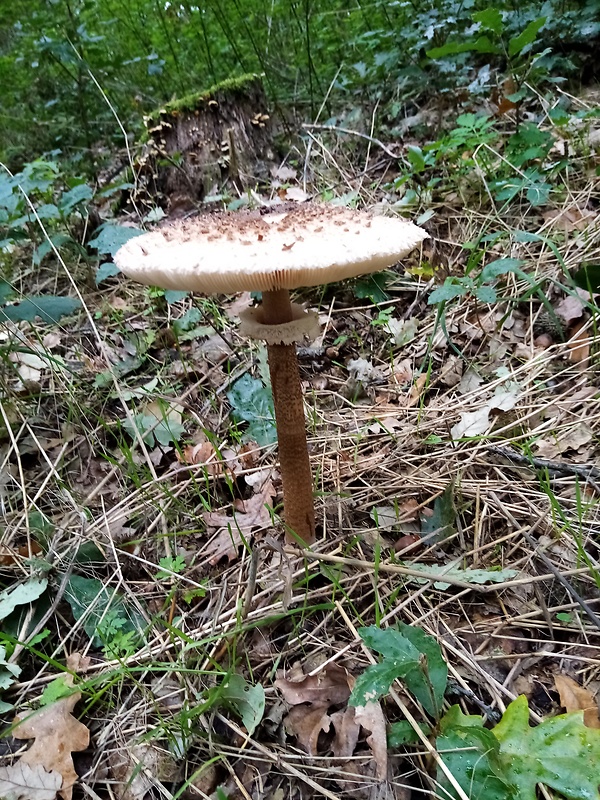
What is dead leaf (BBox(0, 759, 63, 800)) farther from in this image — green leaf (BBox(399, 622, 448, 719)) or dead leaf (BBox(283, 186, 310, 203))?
dead leaf (BBox(283, 186, 310, 203))

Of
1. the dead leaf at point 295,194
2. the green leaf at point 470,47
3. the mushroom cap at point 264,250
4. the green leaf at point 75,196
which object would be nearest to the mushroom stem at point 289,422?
the mushroom cap at point 264,250

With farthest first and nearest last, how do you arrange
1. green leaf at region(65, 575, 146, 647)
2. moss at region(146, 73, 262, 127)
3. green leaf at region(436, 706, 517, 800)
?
moss at region(146, 73, 262, 127)
green leaf at region(65, 575, 146, 647)
green leaf at region(436, 706, 517, 800)

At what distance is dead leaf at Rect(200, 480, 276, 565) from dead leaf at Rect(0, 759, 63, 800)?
3.14ft

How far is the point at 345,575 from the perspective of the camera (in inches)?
88.0

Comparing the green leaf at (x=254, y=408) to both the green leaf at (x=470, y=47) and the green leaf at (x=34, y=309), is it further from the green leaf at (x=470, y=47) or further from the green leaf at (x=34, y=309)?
the green leaf at (x=470, y=47)

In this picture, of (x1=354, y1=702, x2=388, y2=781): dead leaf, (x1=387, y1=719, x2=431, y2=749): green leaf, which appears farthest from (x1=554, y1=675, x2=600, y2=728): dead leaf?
(x1=354, y1=702, x2=388, y2=781): dead leaf

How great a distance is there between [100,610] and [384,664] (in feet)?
4.43

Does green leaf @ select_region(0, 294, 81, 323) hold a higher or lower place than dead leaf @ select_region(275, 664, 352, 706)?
higher

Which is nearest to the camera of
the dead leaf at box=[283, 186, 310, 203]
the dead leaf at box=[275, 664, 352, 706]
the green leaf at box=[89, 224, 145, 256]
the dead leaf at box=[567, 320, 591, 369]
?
the dead leaf at box=[275, 664, 352, 706]

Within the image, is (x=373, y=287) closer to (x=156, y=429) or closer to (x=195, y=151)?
(x=156, y=429)

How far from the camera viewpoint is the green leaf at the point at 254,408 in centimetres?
294

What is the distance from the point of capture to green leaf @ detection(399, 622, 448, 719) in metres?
1.62

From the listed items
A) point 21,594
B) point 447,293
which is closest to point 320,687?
point 21,594

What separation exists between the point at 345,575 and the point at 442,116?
4.36m
